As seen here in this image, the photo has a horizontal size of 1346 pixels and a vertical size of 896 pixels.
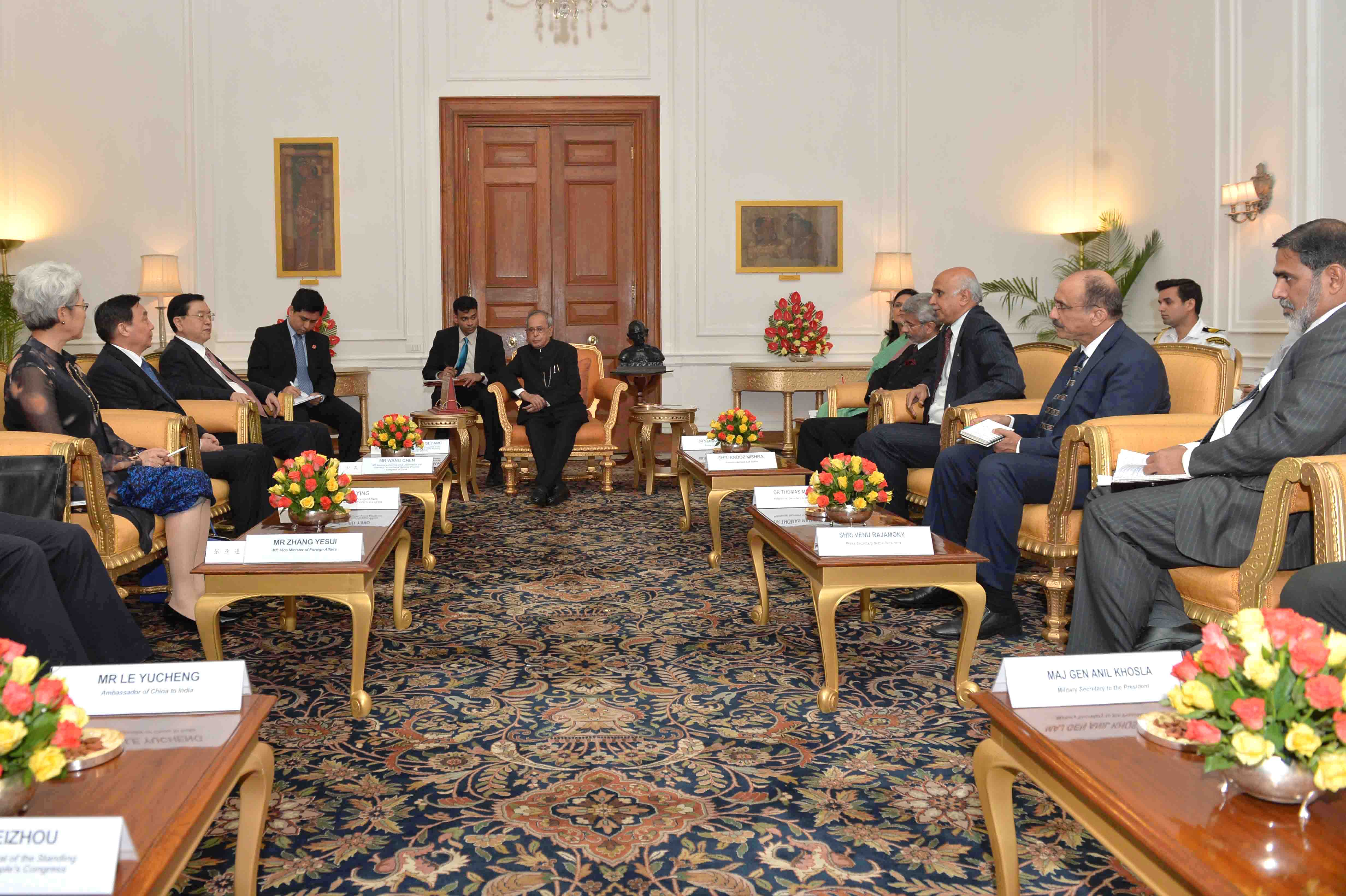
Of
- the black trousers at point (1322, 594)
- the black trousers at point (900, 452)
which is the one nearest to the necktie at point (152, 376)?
the black trousers at point (900, 452)

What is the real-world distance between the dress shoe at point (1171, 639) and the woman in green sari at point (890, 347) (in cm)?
358

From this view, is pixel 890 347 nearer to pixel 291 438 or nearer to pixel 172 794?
pixel 291 438

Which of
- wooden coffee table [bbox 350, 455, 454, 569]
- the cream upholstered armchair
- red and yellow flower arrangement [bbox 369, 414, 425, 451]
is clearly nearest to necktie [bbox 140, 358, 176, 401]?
wooden coffee table [bbox 350, 455, 454, 569]

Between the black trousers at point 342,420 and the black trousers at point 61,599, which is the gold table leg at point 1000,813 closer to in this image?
the black trousers at point 61,599

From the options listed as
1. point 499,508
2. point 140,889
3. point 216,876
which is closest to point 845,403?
point 499,508

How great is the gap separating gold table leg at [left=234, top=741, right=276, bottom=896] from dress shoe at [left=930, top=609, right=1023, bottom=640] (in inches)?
106

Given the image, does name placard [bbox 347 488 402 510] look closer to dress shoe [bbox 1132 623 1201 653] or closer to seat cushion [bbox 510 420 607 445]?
dress shoe [bbox 1132 623 1201 653]

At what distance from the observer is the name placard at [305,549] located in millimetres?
3275

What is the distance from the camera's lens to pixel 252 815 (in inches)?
78.7

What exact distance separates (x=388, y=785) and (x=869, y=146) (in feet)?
26.9

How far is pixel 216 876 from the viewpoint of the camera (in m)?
2.24

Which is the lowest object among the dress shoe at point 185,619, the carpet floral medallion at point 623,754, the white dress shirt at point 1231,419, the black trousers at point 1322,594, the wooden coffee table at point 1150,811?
the carpet floral medallion at point 623,754

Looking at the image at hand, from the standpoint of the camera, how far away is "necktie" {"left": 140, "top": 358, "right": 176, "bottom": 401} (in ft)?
16.5

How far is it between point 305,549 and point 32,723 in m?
1.83
